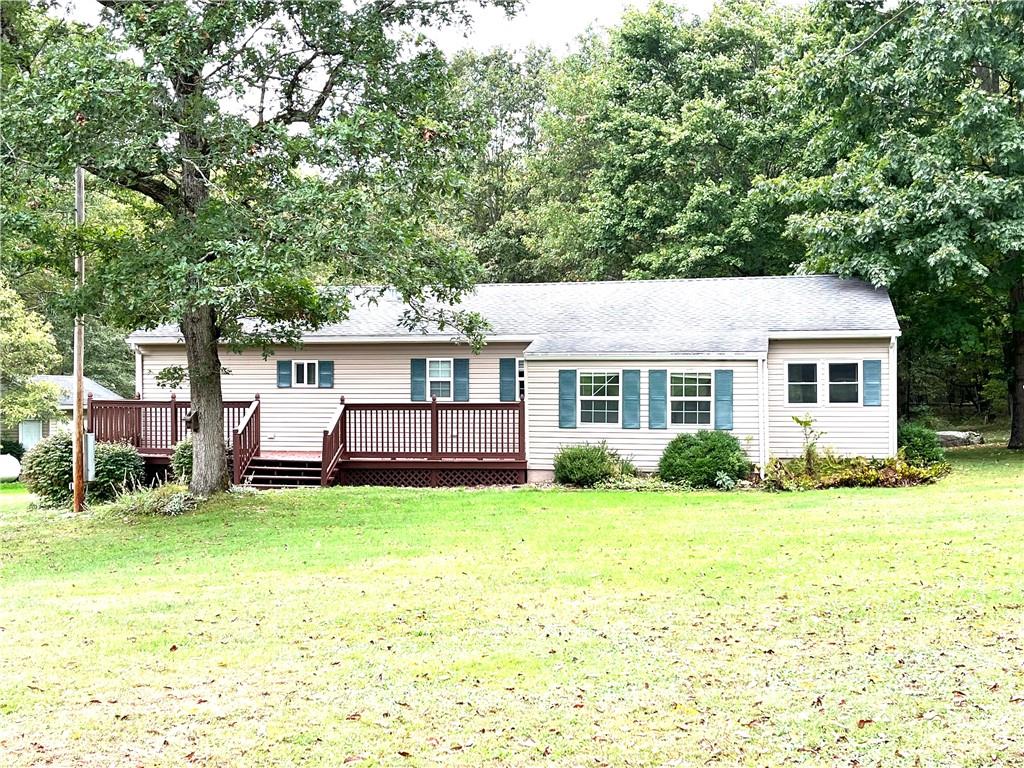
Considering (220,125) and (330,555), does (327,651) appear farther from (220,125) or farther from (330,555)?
(220,125)

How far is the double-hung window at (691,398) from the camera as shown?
56.5ft

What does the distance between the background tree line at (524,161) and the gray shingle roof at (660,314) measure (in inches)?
55.7

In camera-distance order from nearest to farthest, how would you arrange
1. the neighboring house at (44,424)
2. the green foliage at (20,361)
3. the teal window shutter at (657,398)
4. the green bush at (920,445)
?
the teal window shutter at (657,398) < the green bush at (920,445) < the green foliage at (20,361) < the neighboring house at (44,424)

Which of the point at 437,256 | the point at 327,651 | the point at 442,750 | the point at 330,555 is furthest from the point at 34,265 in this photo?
the point at 442,750

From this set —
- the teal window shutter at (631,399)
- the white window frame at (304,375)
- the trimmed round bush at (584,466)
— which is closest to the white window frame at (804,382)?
the teal window shutter at (631,399)

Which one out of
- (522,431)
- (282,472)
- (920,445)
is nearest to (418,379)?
(522,431)

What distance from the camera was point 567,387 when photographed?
58.1 feet

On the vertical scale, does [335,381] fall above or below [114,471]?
above

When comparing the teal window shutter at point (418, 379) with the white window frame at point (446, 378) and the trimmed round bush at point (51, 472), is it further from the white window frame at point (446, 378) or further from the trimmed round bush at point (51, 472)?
the trimmed round bush at point (51, 472)

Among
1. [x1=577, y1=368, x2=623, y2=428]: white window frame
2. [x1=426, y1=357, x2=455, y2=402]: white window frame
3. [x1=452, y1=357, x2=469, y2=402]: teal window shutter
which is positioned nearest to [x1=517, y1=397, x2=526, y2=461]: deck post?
[x1=577, y1=368, x2=623, y2=428]: white window frame

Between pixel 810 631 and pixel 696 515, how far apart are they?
6210 millimetres

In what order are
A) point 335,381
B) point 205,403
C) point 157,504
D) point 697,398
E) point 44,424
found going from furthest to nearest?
point 44,424 < point 335,381 < point 697,398 < point 205,403 < point 157,504

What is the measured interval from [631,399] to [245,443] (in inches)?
303

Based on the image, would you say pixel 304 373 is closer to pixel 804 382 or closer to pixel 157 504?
pixel 157 504
